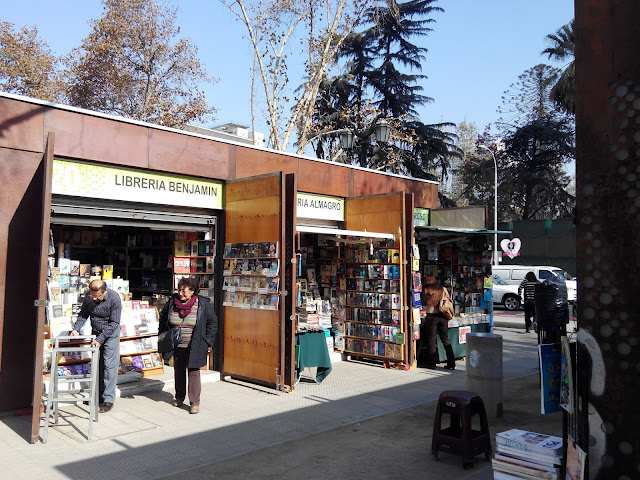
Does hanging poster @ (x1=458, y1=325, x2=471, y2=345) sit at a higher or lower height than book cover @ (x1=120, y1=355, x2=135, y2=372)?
higher

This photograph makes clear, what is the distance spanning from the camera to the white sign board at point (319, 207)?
10594mm

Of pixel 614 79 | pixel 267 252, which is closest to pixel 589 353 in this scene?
pixel 614 79

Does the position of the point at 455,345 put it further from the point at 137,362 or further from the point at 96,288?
the point at 96,288

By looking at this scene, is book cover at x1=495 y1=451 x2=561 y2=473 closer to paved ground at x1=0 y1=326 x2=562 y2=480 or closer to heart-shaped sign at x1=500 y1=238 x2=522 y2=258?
paved ground at x1=0 y1=326 x2=562 y2=480

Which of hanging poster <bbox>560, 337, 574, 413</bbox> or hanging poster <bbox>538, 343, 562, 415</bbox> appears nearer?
hanging poster <bbox>560, 337, 574, 413</bbox>

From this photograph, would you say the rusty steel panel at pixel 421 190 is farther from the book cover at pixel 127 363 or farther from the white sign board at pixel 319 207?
the book cover at pixel 127 363

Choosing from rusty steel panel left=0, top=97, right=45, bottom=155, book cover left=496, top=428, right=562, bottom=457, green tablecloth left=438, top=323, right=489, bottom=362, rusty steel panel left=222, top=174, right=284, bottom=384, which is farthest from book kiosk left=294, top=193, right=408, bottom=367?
book cover left=496, top=428, right=562, bottom=457

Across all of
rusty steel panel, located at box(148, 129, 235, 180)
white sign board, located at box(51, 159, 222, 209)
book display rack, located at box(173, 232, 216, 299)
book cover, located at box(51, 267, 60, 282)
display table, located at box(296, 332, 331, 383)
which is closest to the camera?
white sign board, located at box(51, 159, 222, 209)

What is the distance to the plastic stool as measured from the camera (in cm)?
516

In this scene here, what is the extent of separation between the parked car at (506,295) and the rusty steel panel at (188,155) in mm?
18465

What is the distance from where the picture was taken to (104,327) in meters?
6.82

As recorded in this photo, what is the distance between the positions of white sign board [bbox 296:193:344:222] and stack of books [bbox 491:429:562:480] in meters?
6.79

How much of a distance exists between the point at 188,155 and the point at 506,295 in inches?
760

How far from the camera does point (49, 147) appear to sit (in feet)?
20.1
